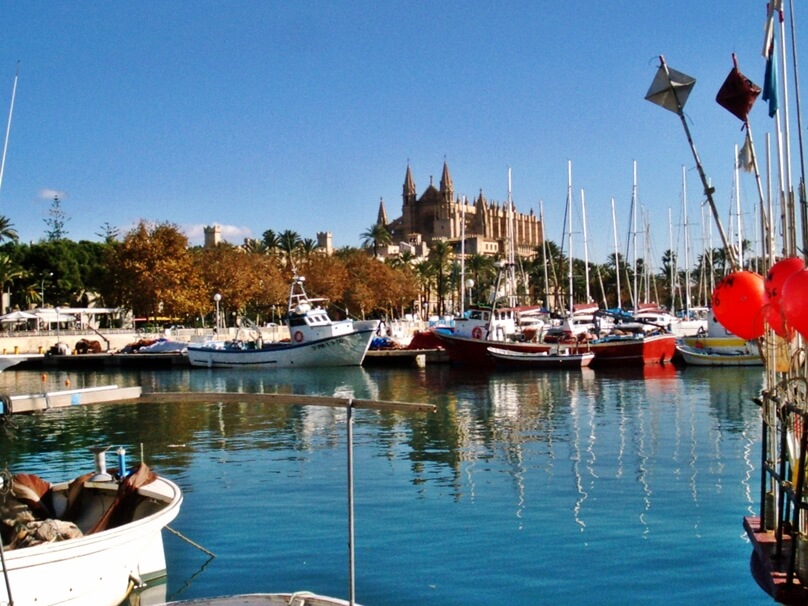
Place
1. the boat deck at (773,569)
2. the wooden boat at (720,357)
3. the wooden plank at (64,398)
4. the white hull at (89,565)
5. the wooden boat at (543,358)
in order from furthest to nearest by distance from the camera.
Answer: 1. the wooden boat at (543,358)
2. the wooden boat at (720,357)
3. the white hull at (89,565)
4. the wooden plank at (64,398)
5. the boat deck at (773,569)

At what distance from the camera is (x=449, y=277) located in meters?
106

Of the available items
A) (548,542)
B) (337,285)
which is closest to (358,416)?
(548,542)

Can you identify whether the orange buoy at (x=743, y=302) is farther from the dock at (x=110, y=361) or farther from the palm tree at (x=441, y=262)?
the palm tree at (x=441, y=262)

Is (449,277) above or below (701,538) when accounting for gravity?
above

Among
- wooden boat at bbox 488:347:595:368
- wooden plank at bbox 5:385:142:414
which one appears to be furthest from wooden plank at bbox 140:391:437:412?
wooden boat at bbox 488:347:595:368

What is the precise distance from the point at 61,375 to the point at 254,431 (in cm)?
3422

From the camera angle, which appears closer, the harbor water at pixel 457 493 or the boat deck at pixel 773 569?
the boat deck at pixel 773 569

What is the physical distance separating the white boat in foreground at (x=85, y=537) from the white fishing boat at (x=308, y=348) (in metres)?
42.5

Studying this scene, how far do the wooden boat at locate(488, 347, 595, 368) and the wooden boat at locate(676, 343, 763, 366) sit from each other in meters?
5.50

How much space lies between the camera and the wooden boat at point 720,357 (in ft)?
157

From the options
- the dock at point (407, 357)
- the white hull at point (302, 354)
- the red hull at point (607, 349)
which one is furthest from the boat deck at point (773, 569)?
the dock at point (407, 357)

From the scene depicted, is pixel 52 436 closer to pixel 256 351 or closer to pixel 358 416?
pixel 358 416

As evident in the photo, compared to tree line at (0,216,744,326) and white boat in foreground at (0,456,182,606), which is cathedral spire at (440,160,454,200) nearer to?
tree line at (0,216,744,326)

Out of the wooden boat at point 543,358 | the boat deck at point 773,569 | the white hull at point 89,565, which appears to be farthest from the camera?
the wooden boat at point 543,358
